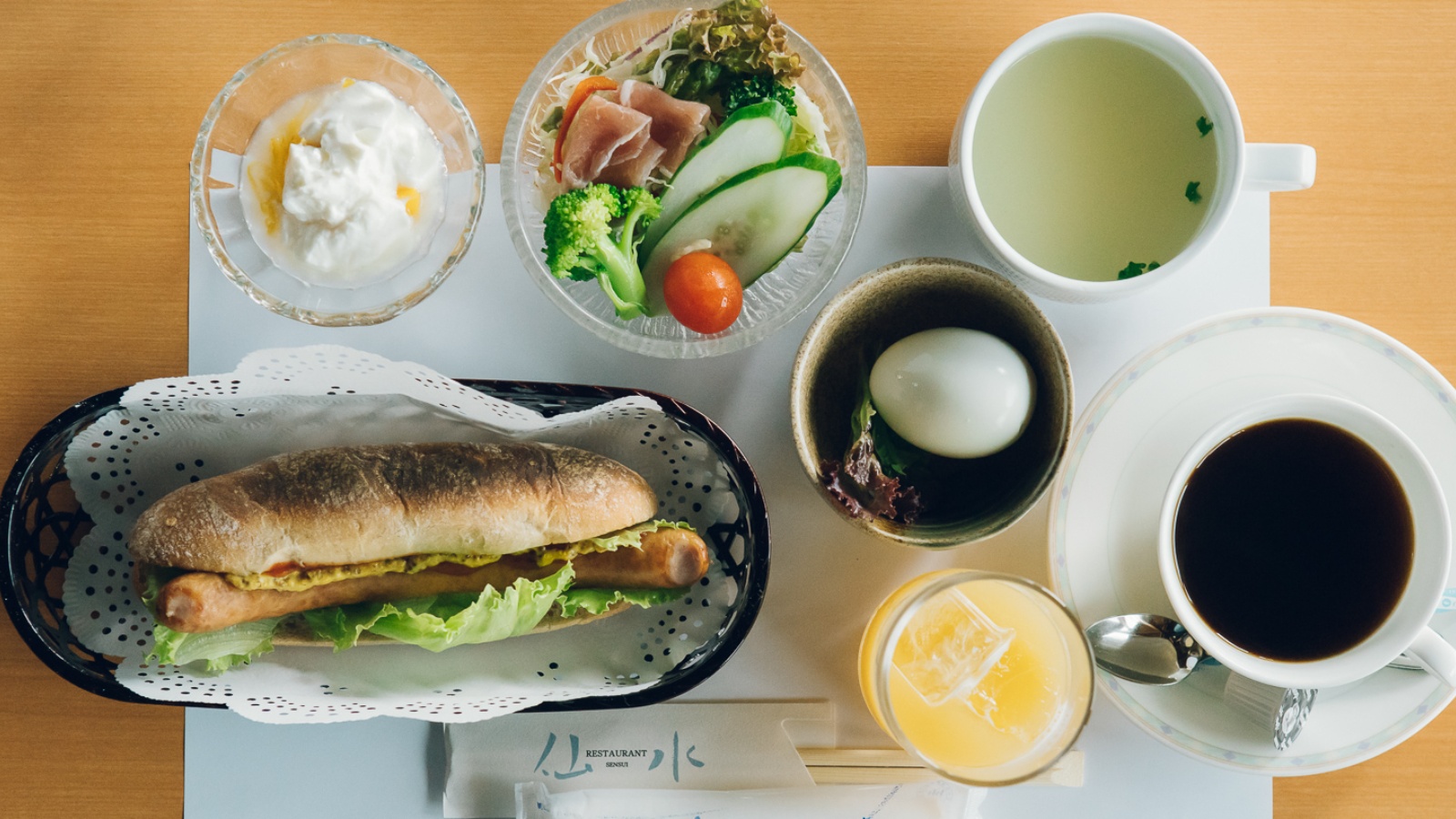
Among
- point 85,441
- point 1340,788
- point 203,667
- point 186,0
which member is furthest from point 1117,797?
point 186,0

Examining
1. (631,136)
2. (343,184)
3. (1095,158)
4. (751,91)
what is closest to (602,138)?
(631,136)

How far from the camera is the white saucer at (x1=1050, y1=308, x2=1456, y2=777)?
3.14 ft

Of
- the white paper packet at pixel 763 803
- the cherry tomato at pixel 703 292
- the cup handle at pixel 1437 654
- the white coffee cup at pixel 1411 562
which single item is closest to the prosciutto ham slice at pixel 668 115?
the cherry tomato at pixel 703 292

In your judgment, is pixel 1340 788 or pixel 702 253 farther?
pixel 1340 788

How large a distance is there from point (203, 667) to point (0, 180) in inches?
22.7

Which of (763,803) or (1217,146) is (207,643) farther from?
(1217,146)

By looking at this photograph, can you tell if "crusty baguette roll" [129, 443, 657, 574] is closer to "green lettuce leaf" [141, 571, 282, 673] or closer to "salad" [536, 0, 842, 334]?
"green lettuce leaf" [141, 571, 282, 673]

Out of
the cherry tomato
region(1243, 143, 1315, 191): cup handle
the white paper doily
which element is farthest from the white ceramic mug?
the white paper doily

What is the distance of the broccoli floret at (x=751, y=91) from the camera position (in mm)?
882

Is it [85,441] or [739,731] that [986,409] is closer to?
[739,731]

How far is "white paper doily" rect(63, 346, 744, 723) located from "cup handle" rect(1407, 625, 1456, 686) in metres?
0.63

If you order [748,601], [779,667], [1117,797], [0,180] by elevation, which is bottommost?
[1117,797]

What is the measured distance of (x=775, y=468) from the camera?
3.37 ft

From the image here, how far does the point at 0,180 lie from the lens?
3.39 feet
